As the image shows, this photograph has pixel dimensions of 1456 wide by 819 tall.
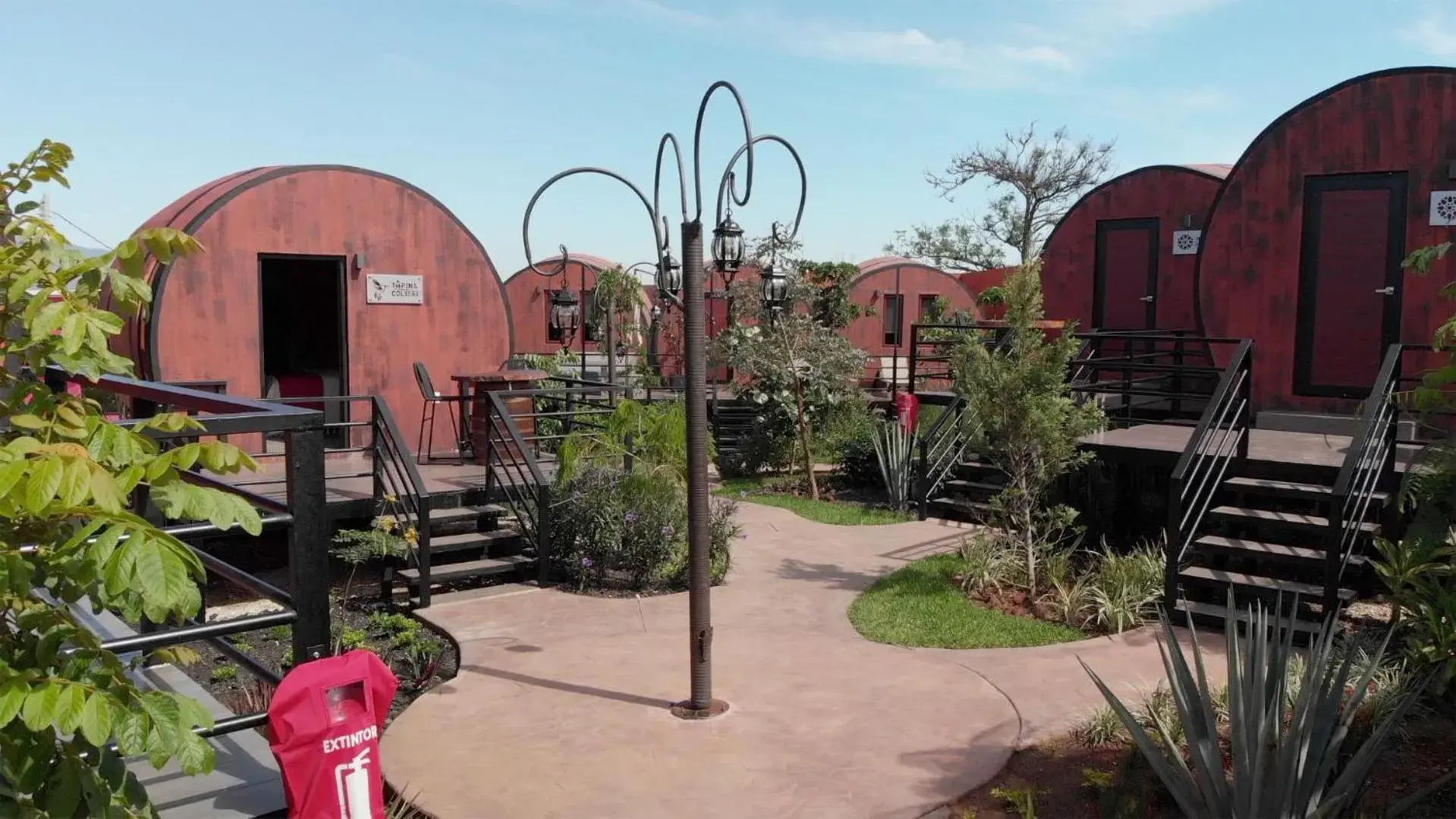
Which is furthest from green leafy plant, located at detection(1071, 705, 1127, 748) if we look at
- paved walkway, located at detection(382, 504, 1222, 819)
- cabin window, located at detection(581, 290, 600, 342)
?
cabin window, located at detection(581, 290, 600, 342)

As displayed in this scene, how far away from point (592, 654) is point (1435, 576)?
472 cm

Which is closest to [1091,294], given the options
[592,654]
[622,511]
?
[622,511]

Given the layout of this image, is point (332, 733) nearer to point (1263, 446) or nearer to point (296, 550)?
point (296, 550)

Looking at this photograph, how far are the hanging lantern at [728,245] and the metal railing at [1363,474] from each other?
13.3 feet

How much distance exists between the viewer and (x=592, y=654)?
6727 mm

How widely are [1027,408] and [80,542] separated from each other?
6764mm

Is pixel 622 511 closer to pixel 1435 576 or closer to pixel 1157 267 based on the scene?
pixel 1435 576

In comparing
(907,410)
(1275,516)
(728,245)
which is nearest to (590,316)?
(907,410)

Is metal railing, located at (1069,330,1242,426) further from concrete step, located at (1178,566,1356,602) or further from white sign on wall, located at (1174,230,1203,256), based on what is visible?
concrete step, located at (1178,566,1356,602)

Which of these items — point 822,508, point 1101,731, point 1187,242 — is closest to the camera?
point 1101,731

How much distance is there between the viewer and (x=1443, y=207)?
9.76m

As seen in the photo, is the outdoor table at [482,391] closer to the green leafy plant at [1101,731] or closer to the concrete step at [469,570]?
the concrete step at [469,570]

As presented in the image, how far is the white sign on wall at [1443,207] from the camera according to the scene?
31.8ft

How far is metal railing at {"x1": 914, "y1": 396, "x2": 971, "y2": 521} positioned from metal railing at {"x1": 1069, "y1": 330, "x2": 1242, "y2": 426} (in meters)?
1.27
